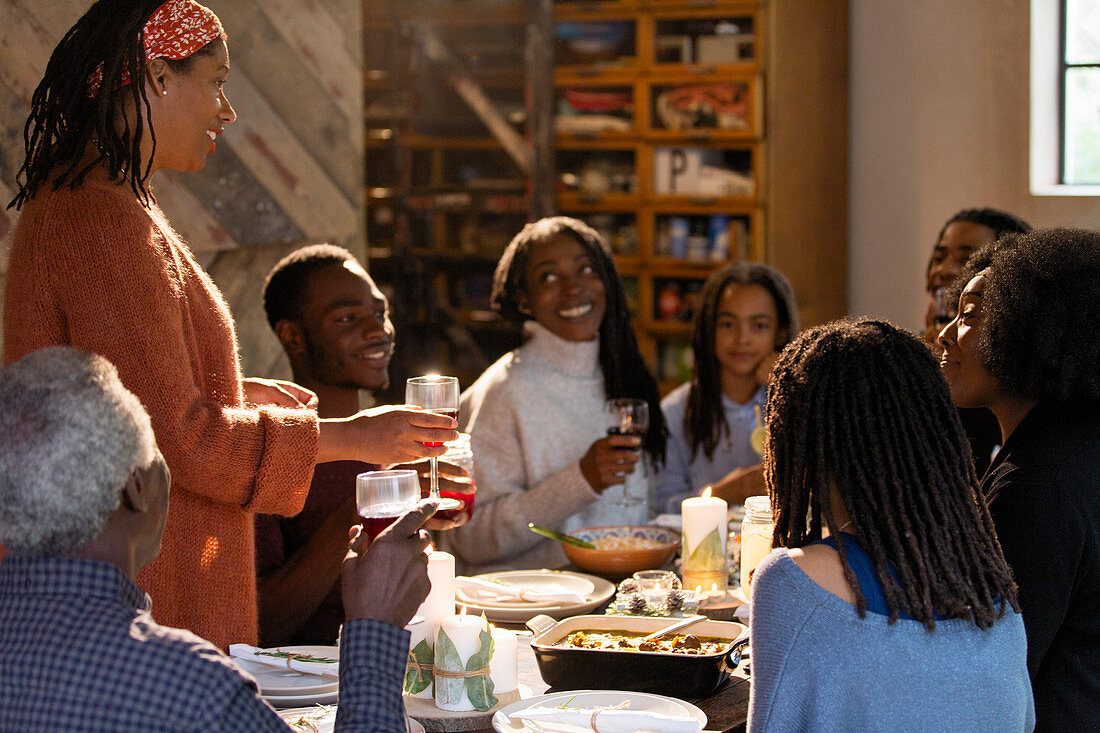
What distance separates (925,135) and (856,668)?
15.8 ft

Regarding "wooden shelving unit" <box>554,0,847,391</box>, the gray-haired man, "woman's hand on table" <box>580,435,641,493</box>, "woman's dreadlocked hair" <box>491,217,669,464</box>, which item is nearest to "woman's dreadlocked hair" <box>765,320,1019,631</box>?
the gray-haired man

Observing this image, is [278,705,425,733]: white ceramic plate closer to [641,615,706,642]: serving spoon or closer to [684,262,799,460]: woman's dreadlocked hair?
[641,615,706,642]: serving spoon

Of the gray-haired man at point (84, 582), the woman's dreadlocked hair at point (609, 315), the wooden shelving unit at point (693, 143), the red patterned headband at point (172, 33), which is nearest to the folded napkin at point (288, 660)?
the gray-haired man at point (84, 582)

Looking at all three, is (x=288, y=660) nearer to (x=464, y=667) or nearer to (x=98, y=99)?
(x=464, y=667)

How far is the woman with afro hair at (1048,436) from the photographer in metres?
1.78

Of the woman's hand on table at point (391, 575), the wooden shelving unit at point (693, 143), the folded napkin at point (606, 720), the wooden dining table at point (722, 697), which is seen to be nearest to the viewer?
the woman's hand on table at point (391, 575)

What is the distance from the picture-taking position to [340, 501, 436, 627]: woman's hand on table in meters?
1.38

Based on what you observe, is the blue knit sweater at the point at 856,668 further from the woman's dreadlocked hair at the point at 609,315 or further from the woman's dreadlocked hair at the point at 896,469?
the woman's dreadlocked hair at the point at 609,315

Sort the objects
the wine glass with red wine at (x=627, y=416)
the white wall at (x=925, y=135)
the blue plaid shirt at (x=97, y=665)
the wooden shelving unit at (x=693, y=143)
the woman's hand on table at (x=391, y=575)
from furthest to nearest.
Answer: the wooden shelving unit at (x=693, y=143) → the white wall at (x=925, y=135) → the wine glass with red wine at (x=627, y=416) → the woman's hand on table at (x=391, y=575) → the blue plaid shirt at (x=97, y=665)

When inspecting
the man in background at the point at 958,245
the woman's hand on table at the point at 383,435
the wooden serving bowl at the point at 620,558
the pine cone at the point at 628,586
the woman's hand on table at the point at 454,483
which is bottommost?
the wooden serving bowl at the point at 620,558

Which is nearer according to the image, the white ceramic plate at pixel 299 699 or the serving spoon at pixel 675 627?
the white ceramic plate at pixel 299 699

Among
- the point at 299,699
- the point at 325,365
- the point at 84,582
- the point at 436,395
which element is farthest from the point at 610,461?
the point at 84,582

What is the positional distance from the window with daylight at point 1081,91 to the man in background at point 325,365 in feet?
11.1

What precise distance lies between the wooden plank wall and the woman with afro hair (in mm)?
2364
